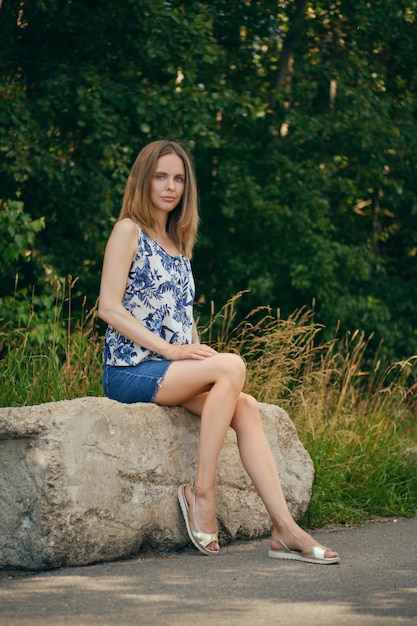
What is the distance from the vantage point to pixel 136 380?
4.62 m

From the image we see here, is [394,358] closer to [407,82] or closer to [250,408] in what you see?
[407,82]

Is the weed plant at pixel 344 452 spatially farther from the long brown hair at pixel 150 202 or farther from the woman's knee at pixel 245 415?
the woman's knee at pixel 245 415

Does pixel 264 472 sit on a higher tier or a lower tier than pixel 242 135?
lower

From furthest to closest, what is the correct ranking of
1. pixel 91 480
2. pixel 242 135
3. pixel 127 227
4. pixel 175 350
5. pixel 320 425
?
pixel 242 135 < pixel 320 425 < pixel 127 227 < pixel 175 350 < pixel 91 480

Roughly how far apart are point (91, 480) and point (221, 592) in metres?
0.84

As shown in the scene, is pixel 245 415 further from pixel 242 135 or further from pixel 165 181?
pixel 242 135

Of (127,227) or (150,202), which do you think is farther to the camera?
(150,202)

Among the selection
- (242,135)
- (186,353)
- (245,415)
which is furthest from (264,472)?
(242,135)

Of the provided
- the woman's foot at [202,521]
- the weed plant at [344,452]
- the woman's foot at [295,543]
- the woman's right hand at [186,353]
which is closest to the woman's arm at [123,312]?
the woman's right hand at [186,353]

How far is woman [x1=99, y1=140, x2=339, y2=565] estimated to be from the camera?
4438 mm

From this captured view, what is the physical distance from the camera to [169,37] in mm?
9781

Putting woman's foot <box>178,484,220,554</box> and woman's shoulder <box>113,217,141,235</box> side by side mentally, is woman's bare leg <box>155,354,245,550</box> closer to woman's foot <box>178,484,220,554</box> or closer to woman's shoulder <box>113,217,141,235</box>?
woman's foot <box>178,484,220,554</box>

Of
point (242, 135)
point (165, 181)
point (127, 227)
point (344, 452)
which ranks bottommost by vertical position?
point (344, 452)

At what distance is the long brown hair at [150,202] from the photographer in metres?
4.87
